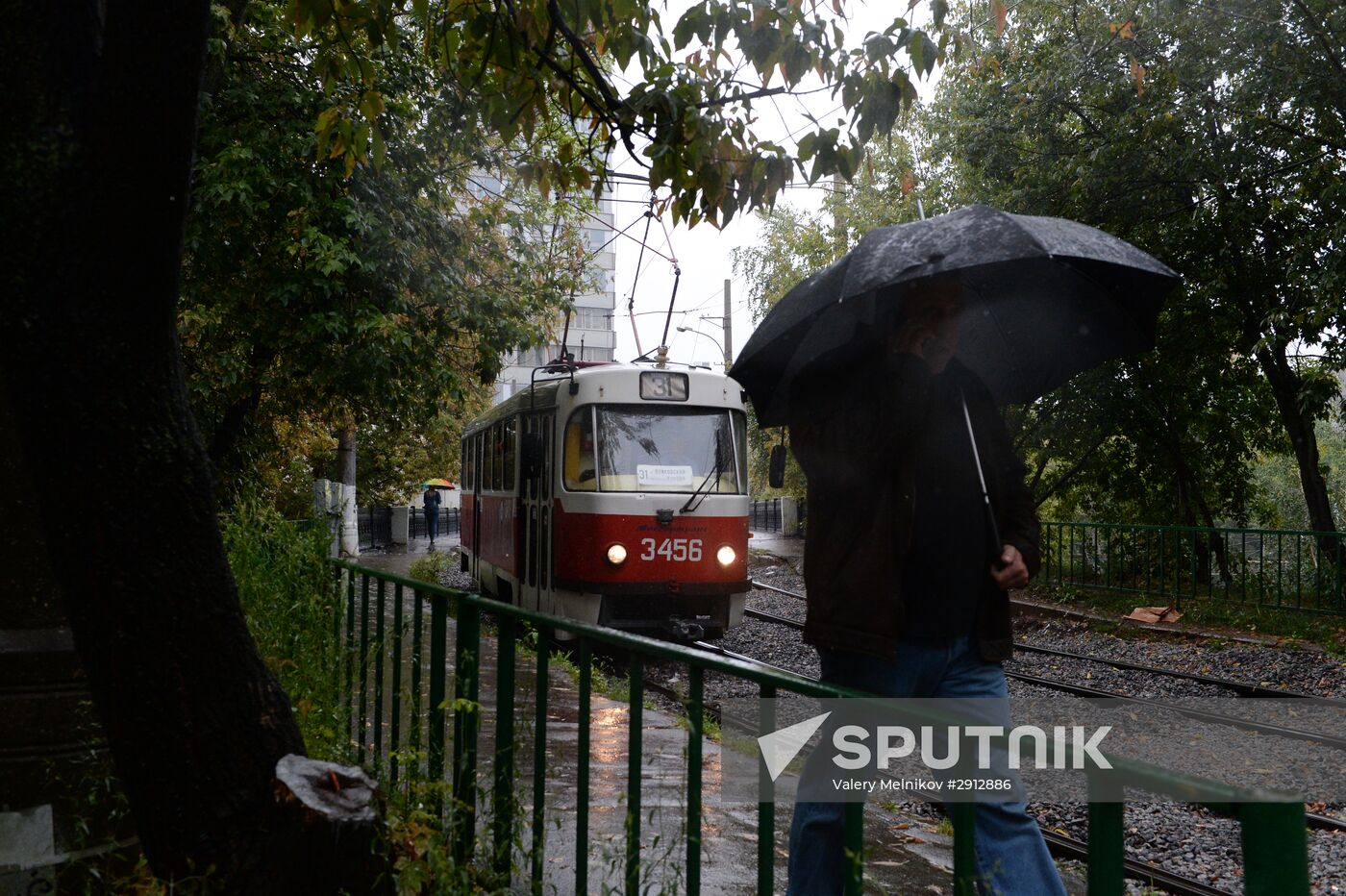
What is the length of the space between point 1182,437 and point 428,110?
41.8ft

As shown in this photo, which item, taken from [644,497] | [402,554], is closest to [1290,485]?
[402,554]

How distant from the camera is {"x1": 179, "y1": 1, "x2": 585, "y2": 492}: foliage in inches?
460

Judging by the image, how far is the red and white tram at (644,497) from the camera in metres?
11.3

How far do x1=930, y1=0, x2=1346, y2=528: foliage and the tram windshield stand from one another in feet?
14.5

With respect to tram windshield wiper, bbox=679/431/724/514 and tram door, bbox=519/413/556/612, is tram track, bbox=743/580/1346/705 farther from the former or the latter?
tram door, bbox=519/413/556/612

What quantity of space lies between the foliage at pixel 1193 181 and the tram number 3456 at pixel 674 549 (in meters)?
5.40

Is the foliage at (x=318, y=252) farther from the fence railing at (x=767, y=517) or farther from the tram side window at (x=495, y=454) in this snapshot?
the fence railing at (x=767, y=517)

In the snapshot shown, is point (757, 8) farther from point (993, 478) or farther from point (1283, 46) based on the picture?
point (1283, 46)

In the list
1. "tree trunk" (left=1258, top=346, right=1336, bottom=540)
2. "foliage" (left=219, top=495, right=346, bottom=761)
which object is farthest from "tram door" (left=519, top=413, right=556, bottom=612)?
"tree trunk" (left=1258, top=346, right=1336, bottom=540)

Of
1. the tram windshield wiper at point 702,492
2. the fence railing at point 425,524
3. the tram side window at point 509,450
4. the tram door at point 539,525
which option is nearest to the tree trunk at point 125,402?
the tram windshield wiper at point 702,492

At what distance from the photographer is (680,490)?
455 inches

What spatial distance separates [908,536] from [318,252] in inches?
387

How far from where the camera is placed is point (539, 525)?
1223 centimetres

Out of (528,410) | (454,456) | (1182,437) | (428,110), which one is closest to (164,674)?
(528,410)
